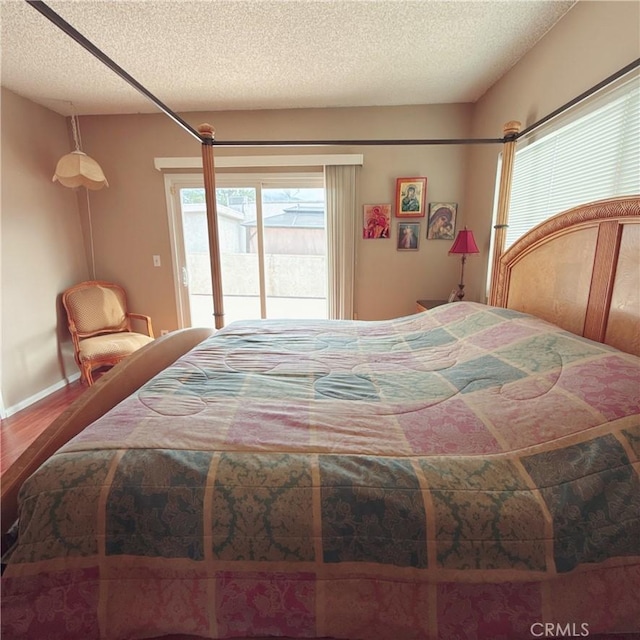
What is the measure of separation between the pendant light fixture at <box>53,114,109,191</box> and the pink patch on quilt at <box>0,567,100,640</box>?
319 centimetres

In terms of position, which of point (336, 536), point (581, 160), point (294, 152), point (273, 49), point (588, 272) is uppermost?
point (273, 49)

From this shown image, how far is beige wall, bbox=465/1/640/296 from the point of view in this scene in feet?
4.79

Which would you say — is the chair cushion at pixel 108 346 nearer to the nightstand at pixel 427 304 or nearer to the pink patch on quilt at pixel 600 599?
the nightstand at pixel 427 304

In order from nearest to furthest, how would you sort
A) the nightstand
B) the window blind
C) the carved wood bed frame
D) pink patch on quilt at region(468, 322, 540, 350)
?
the carved wood bed frame → pink patch on quilt at region(468, 322, 540, 350) → the window blind → the nightstand

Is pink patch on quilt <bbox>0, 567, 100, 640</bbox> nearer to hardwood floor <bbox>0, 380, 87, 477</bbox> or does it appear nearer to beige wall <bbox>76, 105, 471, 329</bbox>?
hardwood floor <bbox>0, 380, 87, 477</bbox>

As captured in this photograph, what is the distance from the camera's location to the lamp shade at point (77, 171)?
2734 mm

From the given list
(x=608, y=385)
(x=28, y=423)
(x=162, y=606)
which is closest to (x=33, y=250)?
(x=28, y=423)

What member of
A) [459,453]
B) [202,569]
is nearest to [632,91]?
[459,453]

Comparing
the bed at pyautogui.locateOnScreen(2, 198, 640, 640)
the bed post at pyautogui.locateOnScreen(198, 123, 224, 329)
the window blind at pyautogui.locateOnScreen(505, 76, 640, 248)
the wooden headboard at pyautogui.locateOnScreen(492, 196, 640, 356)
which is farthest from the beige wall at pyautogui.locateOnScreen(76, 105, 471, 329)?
the bed at pyautogui.locateOnScreen(2, 198, 640, 640)

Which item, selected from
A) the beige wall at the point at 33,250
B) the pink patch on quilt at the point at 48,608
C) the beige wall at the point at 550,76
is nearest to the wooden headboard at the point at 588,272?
the beige wall at the point at 550,76

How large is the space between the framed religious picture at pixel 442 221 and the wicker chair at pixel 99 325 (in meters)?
3.05

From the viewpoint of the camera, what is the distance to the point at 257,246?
10.9 ft

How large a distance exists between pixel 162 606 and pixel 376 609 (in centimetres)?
42

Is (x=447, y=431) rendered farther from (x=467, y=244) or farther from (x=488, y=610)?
(x=467, y=244)
